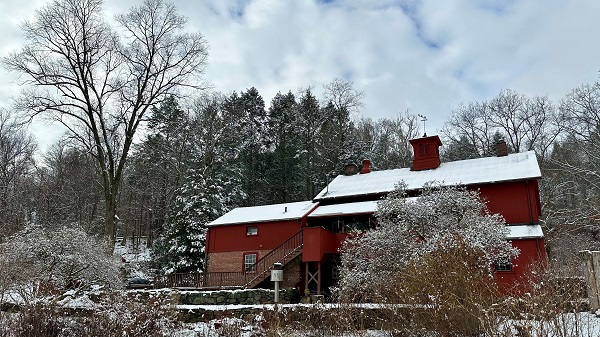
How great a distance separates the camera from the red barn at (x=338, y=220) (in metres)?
19.7

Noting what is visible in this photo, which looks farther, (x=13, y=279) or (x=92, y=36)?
(x=92, y=36)

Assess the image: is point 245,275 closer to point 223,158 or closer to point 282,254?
point 282,254

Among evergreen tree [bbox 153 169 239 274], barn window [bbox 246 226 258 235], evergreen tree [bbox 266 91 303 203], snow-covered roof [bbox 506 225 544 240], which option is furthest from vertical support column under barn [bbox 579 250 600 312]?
evergreen tree [bbox 266 91 303 203]

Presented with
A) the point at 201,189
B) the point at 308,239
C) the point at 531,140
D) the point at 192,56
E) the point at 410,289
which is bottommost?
the point at 410,289

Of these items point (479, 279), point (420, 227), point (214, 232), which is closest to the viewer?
point (479, 279)

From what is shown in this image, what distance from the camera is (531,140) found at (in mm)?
32906

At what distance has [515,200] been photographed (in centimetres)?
1998

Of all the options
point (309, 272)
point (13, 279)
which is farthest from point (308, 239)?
point (13, 279)

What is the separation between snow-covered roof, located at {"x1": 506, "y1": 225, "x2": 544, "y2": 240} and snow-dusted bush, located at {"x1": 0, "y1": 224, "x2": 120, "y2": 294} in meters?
16.0

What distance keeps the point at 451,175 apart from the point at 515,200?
3592mm

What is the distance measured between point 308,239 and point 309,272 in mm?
1708

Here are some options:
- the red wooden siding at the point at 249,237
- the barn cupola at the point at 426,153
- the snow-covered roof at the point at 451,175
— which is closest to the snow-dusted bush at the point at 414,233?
the snow-covered roof at the point at 451,175

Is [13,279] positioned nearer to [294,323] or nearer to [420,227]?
[294,323]

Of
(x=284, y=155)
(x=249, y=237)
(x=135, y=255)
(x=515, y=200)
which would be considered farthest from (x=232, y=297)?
(x=135, y=255)
